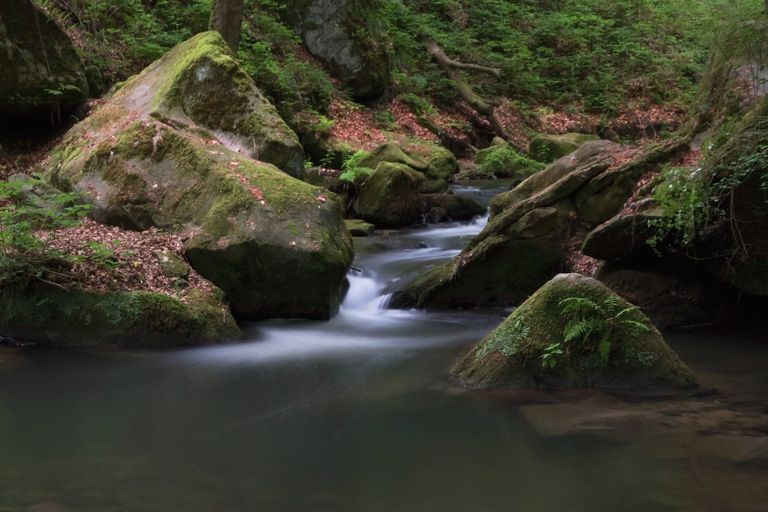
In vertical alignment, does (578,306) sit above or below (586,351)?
above

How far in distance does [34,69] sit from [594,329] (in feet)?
33.9

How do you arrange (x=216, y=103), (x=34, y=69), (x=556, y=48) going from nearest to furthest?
1. (x=216, y=103)
2. (x=34, y=69)
3. (x=556, y=48)

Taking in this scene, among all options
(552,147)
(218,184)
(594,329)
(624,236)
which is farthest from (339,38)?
(594,329)

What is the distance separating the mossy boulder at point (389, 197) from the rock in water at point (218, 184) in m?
2.76

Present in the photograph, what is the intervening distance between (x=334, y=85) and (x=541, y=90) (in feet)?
31.4

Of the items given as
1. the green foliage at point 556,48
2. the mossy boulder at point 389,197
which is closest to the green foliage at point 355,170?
the mossy boulder at point 389,197

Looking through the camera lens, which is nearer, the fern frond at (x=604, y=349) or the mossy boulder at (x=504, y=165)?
the fern frond at (x=604, y=349)

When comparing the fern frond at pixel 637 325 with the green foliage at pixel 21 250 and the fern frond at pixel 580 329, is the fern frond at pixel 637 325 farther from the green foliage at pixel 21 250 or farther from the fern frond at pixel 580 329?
the green foliage at pixel 21 250

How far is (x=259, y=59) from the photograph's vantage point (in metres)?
16.7

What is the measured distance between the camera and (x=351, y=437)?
4.76 m

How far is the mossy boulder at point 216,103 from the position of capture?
9.47 m

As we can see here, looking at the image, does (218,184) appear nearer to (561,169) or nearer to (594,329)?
(594,329)

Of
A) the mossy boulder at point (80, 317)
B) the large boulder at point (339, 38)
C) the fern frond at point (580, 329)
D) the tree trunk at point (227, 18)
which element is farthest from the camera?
the large boulder at point (339, 38)

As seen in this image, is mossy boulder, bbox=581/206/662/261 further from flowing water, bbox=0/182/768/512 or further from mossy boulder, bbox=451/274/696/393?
mossy boulder, bbox=451/274/696/393
